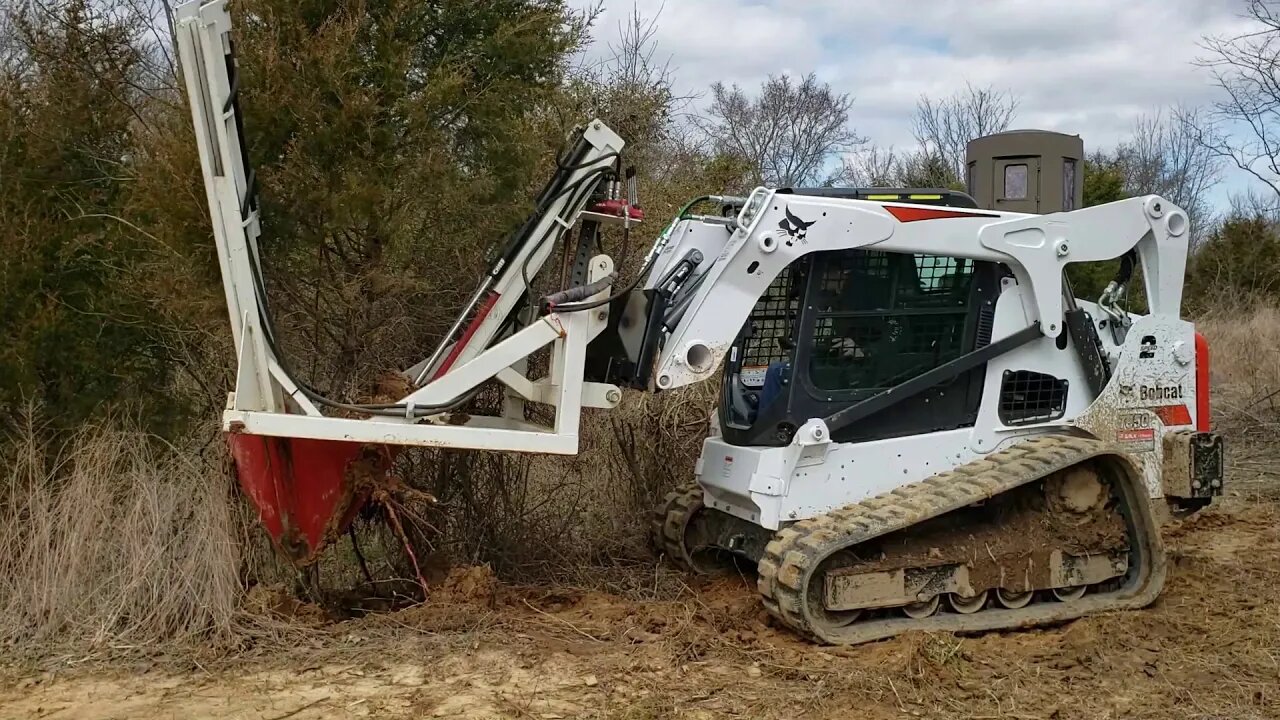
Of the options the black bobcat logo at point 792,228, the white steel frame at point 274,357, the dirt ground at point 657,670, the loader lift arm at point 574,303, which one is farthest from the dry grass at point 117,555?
the black bobcat logo at point 792,228

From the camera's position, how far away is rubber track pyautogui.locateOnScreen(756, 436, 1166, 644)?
17.4ft

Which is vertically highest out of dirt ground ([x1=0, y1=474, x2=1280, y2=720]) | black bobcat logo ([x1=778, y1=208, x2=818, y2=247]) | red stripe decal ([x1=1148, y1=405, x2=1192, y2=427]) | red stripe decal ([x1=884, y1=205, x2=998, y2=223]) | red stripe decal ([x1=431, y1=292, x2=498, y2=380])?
red stripe decal ([x1=884, y1=205, x2=998, y2=223])

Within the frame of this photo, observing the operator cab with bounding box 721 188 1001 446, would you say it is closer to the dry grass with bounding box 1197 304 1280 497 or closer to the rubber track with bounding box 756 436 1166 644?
the rubber track with bounding box 756 436 1166 644

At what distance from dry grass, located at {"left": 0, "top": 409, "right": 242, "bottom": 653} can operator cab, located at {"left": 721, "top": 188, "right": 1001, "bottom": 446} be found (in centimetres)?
268

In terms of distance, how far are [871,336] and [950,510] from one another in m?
1.00

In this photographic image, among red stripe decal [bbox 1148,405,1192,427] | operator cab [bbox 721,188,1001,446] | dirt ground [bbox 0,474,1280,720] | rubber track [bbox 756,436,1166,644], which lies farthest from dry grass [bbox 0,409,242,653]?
red stripe decal [bbox 1148,405,1192,427]

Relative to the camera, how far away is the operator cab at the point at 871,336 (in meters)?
5.84

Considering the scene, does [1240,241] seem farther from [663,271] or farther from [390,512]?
[390,512]

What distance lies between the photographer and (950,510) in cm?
554

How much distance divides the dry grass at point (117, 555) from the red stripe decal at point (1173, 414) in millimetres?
4927

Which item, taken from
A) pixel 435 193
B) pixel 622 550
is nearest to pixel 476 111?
pixel 435 193

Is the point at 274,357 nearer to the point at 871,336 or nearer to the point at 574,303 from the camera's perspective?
the point at 574,303

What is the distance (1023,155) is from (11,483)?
6250 millimetres

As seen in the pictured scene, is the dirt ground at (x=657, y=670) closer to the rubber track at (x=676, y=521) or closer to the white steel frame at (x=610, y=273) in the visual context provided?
the rubber track at (x=676, y=521)
